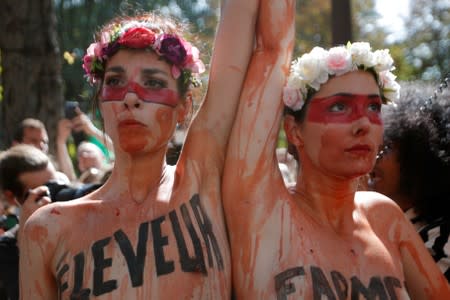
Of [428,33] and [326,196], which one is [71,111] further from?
[428,33]

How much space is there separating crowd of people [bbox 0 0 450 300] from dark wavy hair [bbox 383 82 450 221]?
2.22 ft

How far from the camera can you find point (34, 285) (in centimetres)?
347

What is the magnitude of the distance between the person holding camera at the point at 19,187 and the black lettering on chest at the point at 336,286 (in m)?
1.78

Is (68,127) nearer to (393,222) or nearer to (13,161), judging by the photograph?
(13,161)

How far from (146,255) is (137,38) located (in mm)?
802

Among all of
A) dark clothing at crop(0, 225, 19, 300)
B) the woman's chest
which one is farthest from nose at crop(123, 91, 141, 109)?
dark clothing at crop(0, 225, 19, 300)

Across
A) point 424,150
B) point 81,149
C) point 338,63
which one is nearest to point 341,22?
point 81,149

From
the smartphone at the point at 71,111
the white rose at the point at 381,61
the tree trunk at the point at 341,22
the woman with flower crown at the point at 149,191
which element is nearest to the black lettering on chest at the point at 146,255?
the woman with flower crown at the point at 149,191

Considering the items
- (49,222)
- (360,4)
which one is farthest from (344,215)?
(360,4)

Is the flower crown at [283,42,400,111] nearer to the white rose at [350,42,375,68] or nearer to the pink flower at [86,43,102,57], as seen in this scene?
the white rose at [350,42,375,68]

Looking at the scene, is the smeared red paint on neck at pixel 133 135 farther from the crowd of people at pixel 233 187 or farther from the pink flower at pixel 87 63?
the pink flower at pixel 87 63

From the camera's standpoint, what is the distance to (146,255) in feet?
11.2

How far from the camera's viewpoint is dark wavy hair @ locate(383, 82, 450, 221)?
14.5 feet

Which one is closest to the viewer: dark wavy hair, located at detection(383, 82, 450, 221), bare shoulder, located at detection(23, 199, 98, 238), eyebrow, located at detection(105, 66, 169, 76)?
bare shoulder, located at detection(23, 199, 98, 238)
